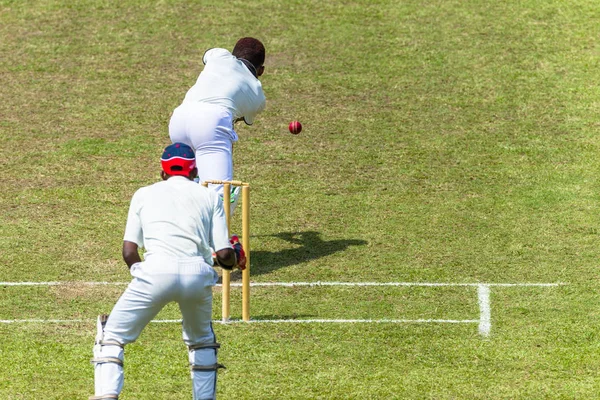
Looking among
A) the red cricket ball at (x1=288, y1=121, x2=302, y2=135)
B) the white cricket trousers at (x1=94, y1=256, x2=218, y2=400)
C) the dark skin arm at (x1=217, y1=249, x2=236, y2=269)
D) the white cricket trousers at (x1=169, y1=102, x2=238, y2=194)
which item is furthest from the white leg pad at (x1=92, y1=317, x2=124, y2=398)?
the red cricket ball at (x1=288, y1=121, x2=302, y2=135)

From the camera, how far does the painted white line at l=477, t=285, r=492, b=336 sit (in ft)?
36.8

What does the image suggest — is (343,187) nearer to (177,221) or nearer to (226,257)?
(226,257)

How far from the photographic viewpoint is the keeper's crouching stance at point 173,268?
27.0ft

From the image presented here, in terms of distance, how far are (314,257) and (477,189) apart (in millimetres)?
3178

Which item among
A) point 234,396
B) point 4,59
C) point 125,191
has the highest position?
point 4,59

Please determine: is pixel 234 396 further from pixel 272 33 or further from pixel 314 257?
pixel 272 33

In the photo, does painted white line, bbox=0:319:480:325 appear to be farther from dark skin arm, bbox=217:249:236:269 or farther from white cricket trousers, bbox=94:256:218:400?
white cricket trousers, bbox=94:256:218:400

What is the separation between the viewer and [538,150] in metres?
16.5

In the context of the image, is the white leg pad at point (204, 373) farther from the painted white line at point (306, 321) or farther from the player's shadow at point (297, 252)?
the player's shadow at point (297, 252)

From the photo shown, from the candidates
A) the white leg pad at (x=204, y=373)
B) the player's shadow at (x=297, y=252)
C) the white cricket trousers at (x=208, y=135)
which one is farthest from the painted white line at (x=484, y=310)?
the white leg pad at (x=204, y=373)

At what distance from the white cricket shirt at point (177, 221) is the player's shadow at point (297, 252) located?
444 cm

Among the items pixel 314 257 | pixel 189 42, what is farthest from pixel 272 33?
pixel 314 257

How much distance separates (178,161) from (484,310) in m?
4.58

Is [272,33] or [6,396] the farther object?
[272,33]
